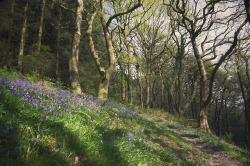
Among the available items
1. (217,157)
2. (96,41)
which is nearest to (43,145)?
(217,157)

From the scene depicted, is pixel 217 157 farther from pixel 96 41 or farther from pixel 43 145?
pixel 96 41

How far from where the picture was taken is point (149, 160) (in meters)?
3.20

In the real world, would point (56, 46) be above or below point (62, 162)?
above

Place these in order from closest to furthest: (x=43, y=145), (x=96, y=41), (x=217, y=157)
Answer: (x=43, y=145), (x=217, y=157), (x=96, y=41)

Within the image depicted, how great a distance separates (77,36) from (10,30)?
23.1ft

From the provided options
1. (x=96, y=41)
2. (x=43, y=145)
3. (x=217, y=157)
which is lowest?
(x=217, y=157)

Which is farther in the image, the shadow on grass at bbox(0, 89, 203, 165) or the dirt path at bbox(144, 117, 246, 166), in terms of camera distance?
the dirt path at bbox(144, 117, 246, 166)

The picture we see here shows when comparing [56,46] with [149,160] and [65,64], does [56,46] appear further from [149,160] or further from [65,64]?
[149,160]

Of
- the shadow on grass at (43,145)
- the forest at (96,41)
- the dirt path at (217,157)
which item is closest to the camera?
the shadow on grass at (43,145)

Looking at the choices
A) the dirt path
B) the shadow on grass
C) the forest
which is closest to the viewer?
the shadow on grass

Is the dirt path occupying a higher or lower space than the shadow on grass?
lower

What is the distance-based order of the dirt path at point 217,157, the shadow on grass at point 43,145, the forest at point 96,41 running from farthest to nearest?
the forest at point 96,41 → the dirt path at point 217,157 → the shadow on grass at point 43,145

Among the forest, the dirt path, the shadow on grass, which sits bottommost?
the dirt path

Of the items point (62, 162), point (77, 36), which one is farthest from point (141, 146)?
point (77, 36)
